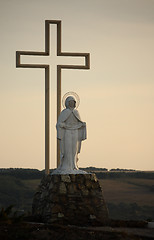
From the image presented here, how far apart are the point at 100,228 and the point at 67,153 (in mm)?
2776

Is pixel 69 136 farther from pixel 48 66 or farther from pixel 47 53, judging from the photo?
pixel 47 53

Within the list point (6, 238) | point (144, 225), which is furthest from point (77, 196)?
point (6, 238)

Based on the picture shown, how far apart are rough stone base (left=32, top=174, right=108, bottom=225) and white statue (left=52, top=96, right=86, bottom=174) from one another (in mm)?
390

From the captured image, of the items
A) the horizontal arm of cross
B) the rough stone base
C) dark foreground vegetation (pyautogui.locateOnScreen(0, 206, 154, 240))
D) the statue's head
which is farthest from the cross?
dark foreground vegetation (pyautogui.locateOnScreen(0, 206, 154, 240))

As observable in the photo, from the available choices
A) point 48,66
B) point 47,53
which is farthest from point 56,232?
point 47,53

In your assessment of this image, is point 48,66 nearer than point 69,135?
No

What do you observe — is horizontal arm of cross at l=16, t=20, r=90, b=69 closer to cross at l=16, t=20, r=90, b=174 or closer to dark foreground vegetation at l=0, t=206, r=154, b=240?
cross at l=16, t=20, r=90, b=174

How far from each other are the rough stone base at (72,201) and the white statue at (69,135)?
39cm

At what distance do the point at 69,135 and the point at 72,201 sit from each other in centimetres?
208

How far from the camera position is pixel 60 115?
1792cm

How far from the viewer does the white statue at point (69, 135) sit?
17812mm

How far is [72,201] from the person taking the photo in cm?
1723

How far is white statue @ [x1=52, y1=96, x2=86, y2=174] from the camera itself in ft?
58.4

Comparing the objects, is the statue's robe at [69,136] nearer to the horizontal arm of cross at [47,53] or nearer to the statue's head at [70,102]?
the statue's head at [70,102]
